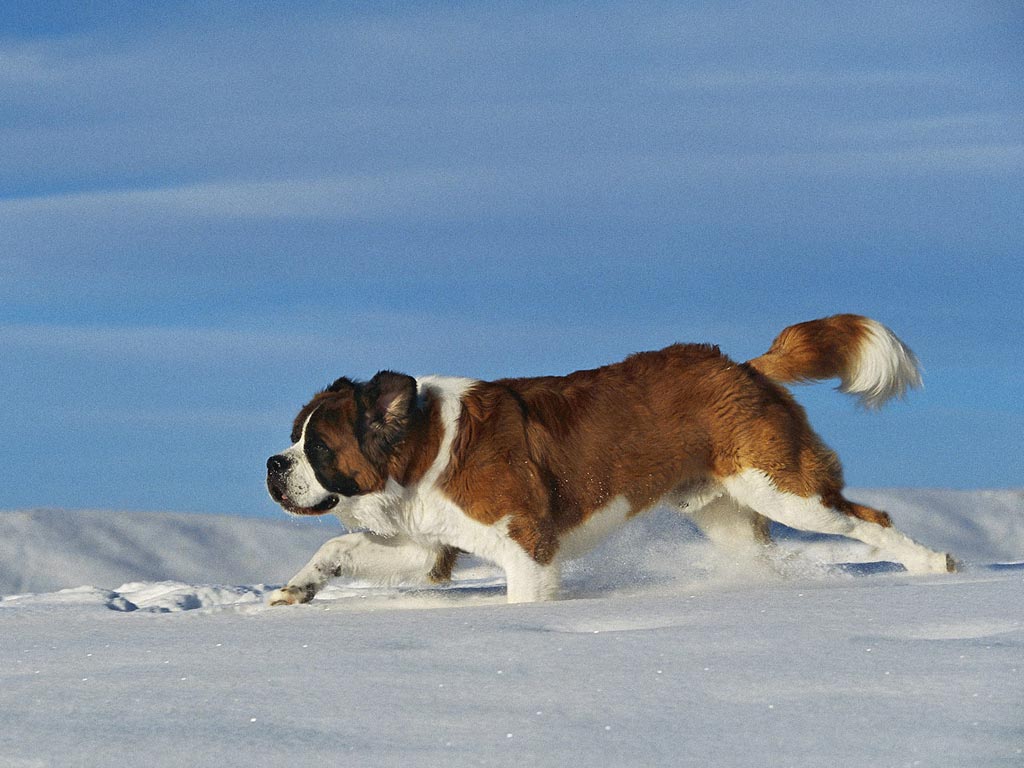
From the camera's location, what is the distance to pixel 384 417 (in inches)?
232

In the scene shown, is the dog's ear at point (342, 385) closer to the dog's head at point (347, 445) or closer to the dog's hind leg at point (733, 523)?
the dog's head at point (347, 445)

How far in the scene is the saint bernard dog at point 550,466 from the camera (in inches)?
232

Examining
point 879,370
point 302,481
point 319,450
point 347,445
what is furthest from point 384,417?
point 879,370

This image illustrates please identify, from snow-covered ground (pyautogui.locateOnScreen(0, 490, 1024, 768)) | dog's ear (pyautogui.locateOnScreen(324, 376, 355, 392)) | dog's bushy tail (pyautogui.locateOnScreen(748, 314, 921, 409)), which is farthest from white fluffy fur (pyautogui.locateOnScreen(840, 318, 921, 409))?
dog's ear (pyautogui.locateOnScreen(324, 376, 355, 392))

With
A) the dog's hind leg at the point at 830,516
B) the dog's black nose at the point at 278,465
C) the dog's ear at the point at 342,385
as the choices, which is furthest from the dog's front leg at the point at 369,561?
the dog's hind leg at the point at 830,516

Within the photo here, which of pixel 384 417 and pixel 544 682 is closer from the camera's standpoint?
pixel 544 682

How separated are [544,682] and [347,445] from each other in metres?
2.63

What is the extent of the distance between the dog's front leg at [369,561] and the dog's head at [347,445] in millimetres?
A: 362

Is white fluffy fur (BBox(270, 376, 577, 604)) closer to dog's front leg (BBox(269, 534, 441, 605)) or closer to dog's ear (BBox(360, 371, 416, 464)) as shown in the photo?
dog's front leg (BBox(269, 534, 441, 605))

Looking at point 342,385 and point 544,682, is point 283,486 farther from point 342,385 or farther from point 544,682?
point 544,682

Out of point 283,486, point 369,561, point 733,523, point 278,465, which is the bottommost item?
point 369,561

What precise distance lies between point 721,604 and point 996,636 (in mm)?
1089

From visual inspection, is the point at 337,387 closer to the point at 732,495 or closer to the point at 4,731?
the point at 732,495

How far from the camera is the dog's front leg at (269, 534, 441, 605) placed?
20.2 feet
